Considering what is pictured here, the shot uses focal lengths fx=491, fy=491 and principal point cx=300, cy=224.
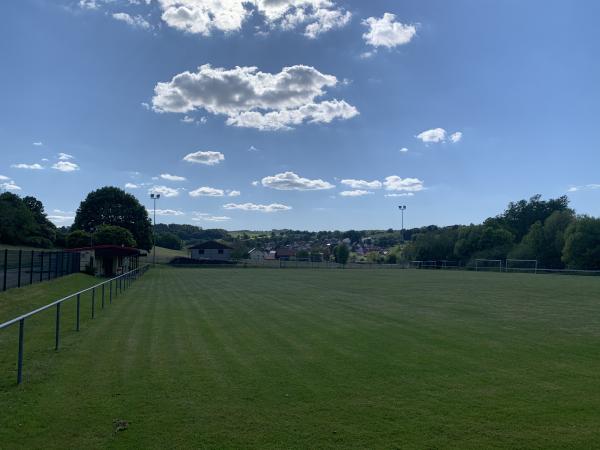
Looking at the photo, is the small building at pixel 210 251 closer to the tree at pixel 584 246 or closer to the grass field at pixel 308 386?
the tree at pixel 584 246

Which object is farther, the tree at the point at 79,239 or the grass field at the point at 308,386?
the tree at the point at 79,239

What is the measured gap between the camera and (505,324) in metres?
14.3

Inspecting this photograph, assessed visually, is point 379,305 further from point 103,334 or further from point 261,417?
point 261,417

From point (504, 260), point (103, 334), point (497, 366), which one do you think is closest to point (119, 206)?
point (504, 260)

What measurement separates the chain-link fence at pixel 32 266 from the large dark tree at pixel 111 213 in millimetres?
42816

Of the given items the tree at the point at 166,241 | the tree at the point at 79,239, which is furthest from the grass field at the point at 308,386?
the tree at the point at 166,241

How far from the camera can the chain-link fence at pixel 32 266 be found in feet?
67.2

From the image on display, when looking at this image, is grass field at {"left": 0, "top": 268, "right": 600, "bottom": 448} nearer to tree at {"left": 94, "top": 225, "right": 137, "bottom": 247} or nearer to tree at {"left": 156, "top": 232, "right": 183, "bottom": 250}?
tree at {"left": 94, "top": 225, "right": 137, "bottom": 247}

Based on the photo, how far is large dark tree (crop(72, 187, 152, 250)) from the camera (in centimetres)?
7994

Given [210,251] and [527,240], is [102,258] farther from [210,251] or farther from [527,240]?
[210,251]

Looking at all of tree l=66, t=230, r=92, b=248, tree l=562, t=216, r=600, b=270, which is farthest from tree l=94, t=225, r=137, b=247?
tree l=562, t=216, r=600, b=270

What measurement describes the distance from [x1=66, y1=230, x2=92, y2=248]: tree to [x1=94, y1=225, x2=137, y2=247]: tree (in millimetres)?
2876

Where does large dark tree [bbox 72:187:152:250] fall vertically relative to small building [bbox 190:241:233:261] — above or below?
above

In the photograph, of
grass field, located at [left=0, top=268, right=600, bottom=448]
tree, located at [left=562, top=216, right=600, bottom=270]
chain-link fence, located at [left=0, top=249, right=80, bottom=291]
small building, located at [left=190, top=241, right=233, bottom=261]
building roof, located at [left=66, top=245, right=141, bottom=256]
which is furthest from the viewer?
small building, located at [left=190, top=241, right=233, bottom=261]
